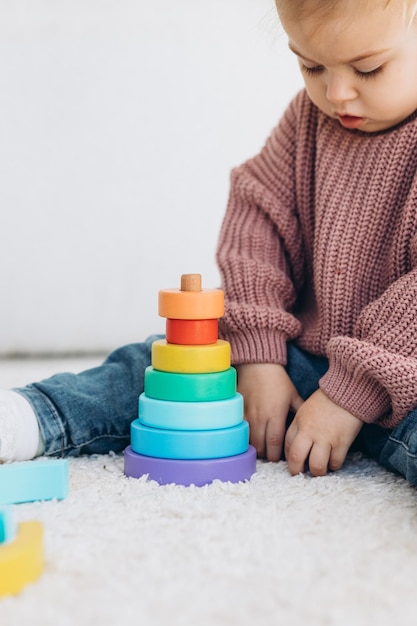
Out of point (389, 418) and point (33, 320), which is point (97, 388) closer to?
point (389, 418)

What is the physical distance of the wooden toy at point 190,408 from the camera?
2.72ft

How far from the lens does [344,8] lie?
0.82m

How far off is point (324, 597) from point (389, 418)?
1.14 ft

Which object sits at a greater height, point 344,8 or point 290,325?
point 344,8

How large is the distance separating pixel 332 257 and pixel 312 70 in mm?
208

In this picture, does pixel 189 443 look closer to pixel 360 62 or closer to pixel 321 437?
pixel 321 437

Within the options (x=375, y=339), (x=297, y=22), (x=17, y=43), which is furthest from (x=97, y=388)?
(x=17, y=43)

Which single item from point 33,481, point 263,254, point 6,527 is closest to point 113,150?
point 263,254

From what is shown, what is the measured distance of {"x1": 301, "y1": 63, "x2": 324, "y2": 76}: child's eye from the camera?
89 cm

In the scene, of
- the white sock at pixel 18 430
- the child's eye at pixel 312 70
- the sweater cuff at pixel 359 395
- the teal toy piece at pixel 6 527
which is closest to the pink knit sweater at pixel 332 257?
the sweater cuff at pixel 359 395

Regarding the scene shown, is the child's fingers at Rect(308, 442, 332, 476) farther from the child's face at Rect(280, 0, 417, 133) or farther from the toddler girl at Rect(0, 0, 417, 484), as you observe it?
the child's face at Rect(280, 0, 417, 133)

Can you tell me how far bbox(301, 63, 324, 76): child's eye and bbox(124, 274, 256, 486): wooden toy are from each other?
0.25 metres

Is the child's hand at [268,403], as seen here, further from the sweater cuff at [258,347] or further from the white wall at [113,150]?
the white wall at [113,150]

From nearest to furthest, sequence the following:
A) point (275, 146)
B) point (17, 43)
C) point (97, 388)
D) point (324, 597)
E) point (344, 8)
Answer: point (324, 597)
point (344, 8)
point (97, 388)
point (275, 146)
point (17, 43)
